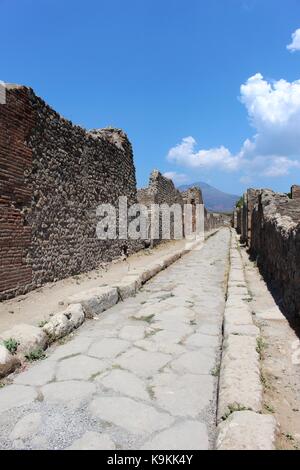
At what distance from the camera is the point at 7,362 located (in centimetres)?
339

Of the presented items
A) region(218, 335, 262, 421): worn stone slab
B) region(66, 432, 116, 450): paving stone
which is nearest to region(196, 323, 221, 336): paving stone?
region(218, 335, 262, 421): worn stone slab

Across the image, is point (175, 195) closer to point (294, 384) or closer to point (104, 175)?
point (104, 175)

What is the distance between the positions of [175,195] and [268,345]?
55.8 feet

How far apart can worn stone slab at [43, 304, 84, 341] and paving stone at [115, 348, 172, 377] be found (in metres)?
0.89

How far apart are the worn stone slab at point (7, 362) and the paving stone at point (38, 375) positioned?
0.10 metres

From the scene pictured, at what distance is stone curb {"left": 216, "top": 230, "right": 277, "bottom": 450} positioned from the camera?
2.20m

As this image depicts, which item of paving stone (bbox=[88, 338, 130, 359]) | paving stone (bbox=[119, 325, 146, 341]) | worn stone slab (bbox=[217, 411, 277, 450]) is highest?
worn stone slab (bbox=[217, 411, 277, 450])

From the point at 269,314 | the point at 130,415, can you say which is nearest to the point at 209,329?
the point at 269,314

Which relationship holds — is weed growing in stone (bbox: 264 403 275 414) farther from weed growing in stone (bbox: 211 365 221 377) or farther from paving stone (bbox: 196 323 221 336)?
paving stone (bbox: 196 323 221 336)

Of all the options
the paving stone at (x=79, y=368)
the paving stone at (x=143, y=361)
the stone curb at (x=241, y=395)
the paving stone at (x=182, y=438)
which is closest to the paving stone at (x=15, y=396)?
the paving stone at (x=79, y=368)

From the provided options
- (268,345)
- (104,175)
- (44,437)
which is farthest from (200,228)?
(44,437)

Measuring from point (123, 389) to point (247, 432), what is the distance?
1112 mm

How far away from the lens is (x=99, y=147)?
10.1 metres

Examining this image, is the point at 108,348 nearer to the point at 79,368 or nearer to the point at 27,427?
the point at 79,368
